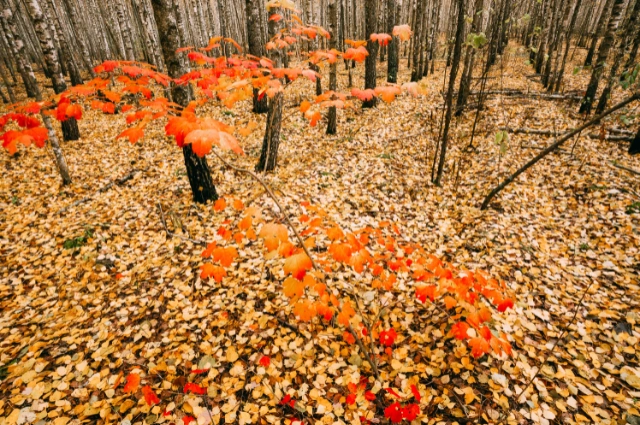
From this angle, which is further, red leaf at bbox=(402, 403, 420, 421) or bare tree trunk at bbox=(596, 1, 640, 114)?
bare tree trunk at bbox=(596, 1, 640, 114)

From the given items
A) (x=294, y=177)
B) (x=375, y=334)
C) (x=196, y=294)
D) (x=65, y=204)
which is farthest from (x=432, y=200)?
(x=65, y=204)

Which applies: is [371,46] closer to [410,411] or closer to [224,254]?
[224,254]

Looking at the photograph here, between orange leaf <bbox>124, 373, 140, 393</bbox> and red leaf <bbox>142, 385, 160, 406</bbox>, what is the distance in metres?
0.13

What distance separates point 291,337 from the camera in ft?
12.1

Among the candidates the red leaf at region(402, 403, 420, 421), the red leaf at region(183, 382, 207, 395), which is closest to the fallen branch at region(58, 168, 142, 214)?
the red leaf at region(183, 382, 207, 395)

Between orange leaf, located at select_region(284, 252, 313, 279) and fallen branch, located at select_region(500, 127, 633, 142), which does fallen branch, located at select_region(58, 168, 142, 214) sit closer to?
orange leaf, located at select_region(284, 252, 313, 279)

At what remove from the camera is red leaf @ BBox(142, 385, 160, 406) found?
293 cm

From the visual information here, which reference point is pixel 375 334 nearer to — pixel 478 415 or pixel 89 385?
pixel 478 415

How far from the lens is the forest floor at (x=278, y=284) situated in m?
3.01

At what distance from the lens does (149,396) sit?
2955 millimetres

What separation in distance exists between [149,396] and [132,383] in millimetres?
291

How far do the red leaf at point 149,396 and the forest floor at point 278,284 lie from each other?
0.07 metres

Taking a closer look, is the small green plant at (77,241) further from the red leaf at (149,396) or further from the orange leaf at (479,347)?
the orange leaf at (479,347)

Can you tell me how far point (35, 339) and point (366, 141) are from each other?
8.12 m
